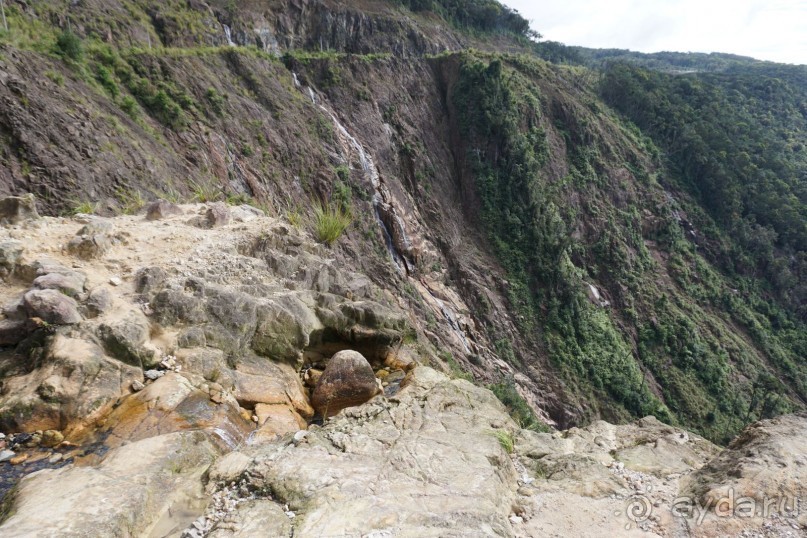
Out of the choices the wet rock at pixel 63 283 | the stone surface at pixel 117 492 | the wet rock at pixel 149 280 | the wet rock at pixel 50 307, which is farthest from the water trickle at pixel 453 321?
the stone surface at pixel 117 492

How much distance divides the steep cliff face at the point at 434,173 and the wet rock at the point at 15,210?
3.61 meters

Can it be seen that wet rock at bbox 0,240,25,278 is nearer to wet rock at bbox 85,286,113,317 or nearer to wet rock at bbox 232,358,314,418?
wet rock at bbox 85,286,113,317

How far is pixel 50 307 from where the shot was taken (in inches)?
229

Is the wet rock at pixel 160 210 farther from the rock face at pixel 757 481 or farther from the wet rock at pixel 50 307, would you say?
the rock face at pixel 757 481

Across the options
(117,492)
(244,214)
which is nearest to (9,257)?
(117,492)

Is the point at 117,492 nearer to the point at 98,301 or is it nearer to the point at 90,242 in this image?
the point at 98,301

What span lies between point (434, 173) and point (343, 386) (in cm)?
2958

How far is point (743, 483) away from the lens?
201 inches

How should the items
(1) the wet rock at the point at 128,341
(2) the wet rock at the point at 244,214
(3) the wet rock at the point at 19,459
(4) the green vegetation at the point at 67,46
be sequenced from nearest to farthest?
(3) the wet rock at the point at 19,459
(1) the wet rock at the point at 128,341
(2) the wet rock at the point at 244,214
(4) the green vegetation at the point at 67,46

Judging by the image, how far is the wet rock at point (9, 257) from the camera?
21.0ft

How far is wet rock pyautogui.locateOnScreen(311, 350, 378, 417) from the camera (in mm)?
7211

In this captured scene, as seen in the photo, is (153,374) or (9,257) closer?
(153,374)

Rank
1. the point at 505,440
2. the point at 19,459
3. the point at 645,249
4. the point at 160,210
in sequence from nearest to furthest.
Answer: the point at 19,459
the point at 505,440
the point at 160,210
the point at 645,249

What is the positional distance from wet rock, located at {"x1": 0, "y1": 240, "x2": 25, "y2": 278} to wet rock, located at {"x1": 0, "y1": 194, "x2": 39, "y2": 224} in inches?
50.2
